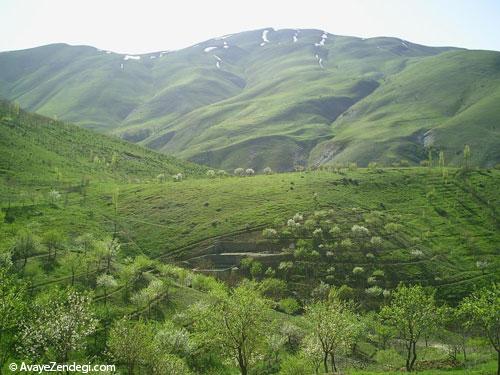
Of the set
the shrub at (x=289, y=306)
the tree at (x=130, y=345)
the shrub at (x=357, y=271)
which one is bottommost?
the shrub at (x=289, y=306)

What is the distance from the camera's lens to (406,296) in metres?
62.4

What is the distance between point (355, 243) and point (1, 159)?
14879 cm

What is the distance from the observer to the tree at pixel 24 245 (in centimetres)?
9123

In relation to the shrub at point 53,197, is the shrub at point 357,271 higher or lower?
lower

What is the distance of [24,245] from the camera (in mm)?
92000

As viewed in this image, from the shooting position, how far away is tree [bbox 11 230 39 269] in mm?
91231

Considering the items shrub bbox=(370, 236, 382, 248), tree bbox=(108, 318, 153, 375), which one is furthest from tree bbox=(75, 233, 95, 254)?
shrub bbox=(370, 236, 382, 248)

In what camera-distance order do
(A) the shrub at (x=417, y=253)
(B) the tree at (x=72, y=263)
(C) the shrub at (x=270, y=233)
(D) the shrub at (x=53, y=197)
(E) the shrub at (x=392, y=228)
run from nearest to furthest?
1. (B) the tree at (x=72, y=263)
2. (A) the shrub at (x=417, y=253)
3. (C) the shrub at (x=270, y=233)
4. (E) the shrub at (x=392, y=228)
5. (D) the shrub at (x=53, y=197)

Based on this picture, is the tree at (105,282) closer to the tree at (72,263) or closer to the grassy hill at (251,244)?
the grassy hill at (251,244)

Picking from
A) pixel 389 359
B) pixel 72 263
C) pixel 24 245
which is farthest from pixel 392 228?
pixel 24 245

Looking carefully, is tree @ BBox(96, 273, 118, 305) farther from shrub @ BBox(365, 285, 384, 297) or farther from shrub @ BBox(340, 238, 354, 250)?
shrub @ BBox(340, 238, 354, 250)

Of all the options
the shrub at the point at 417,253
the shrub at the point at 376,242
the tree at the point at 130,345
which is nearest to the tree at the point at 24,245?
the tree at the point at 130,345

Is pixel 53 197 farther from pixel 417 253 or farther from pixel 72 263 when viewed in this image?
pixel 417 253

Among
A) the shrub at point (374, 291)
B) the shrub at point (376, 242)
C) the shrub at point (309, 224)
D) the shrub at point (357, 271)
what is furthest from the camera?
the shrub at point (309, 224)
